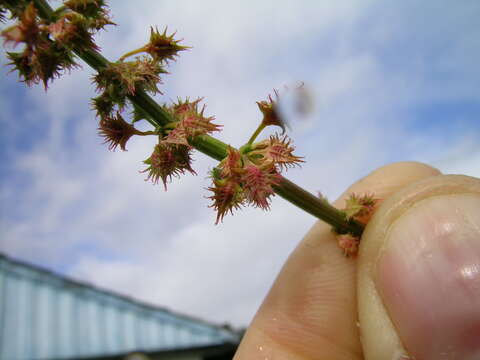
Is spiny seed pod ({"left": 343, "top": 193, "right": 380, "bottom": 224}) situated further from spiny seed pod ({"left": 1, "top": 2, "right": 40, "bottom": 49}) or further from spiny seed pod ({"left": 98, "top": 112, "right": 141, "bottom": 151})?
spiny seed pod ({"left": 1, "top": 2, "right": 40, "bottom": 49})

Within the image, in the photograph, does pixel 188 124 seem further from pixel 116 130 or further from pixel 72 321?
pixel 72 321

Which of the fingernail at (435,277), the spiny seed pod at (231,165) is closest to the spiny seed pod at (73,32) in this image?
the spiny seed pod at (231,165)

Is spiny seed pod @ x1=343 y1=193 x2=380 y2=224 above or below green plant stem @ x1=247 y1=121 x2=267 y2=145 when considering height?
below

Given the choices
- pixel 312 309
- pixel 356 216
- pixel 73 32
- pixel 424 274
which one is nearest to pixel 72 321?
pixel 312 309

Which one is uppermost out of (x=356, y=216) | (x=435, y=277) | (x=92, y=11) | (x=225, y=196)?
(x=92, y=11)

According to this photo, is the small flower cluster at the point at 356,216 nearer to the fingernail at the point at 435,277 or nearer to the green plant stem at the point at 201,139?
the fingernail at the point at 435,277

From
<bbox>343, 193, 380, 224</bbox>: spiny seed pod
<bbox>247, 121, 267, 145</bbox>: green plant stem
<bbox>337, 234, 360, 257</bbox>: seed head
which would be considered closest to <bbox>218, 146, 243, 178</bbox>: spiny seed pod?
<bbox>247, 121, 267, 145</bbox>: green plant stem

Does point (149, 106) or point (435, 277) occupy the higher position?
point (149, 106)
